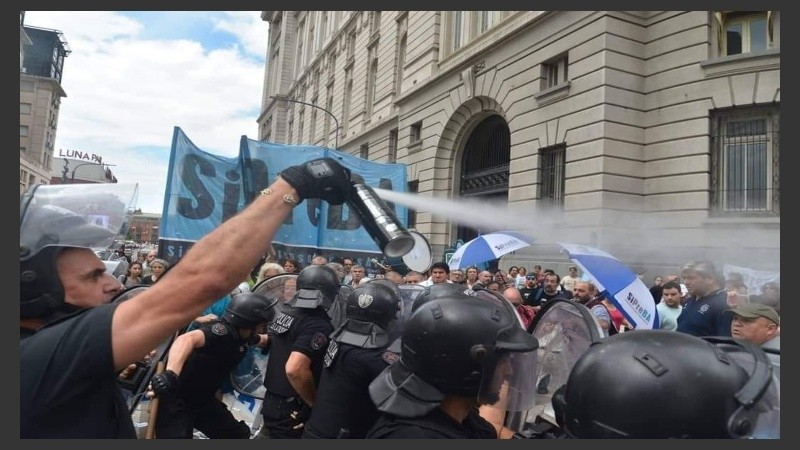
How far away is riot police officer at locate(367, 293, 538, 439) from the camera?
1.87 m

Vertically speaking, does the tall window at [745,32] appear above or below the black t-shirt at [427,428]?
above

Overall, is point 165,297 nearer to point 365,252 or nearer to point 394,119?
point 365,252

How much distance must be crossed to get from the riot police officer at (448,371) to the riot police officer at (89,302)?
0.75 metres

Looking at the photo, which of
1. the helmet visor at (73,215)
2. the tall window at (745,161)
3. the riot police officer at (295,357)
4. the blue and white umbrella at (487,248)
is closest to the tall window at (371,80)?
the tall window at (745,161)

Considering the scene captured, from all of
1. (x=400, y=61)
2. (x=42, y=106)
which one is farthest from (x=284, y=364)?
(x=42, y=106)

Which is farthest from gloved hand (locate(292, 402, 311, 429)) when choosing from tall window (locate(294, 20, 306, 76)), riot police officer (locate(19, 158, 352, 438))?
tall window (locate(294, 20, 306, 76))

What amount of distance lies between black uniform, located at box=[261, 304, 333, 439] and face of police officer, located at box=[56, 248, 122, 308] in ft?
6.81

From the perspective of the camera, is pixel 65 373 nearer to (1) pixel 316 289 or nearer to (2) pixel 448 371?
(2) pixel 448 371

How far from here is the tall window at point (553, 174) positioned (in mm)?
13875

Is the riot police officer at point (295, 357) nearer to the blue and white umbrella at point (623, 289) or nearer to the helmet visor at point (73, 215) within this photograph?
the helmet visor at point (73, 215)

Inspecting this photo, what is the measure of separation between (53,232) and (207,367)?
236cm

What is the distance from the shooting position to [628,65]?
1281cm

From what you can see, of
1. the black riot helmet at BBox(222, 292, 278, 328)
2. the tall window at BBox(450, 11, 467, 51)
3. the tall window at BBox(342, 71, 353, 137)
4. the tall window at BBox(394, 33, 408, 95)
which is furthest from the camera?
the tall window at BBox(342, 71, 353, 137)

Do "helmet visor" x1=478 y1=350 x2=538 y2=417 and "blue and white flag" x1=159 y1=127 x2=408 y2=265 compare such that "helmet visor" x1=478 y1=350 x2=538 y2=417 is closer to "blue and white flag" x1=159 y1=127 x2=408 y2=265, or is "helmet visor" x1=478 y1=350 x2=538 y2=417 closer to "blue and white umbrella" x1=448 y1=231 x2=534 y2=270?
"blue and white umbrella" x1=448 y1=231 x2=534 y2=270
